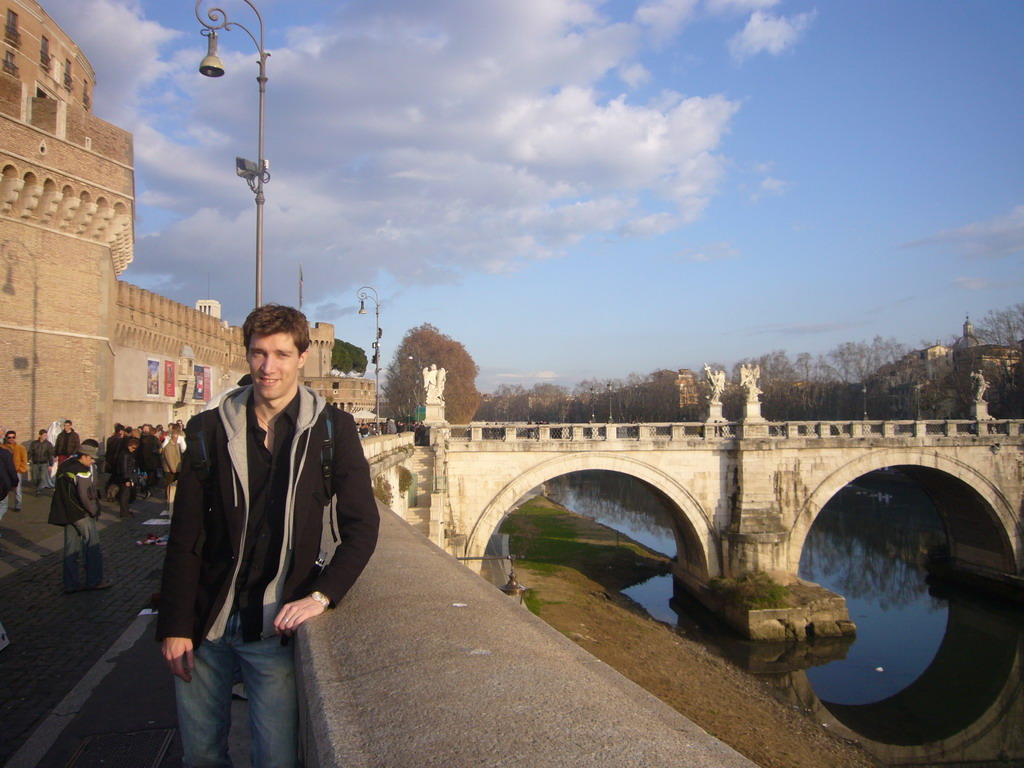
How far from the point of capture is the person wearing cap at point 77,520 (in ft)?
18.7

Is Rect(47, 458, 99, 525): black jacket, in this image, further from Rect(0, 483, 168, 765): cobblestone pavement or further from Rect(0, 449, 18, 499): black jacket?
Rect(0, 483, 168, 765): cobblestone pavement

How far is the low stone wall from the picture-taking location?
4.21 feet

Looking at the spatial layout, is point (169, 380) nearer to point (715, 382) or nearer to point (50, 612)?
point (715, 382)

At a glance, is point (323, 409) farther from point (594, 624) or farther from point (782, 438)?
point (782, 438)

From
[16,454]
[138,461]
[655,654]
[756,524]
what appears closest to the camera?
[16,454]

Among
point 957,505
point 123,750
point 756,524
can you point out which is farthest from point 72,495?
point 957,505

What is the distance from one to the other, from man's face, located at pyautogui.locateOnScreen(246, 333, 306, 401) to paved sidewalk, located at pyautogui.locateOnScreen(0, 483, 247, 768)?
171cm

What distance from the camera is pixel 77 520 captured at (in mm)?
5707

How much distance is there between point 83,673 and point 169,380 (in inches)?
713

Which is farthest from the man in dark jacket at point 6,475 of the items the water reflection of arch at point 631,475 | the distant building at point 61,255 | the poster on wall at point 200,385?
the poster on wall at point 200,385

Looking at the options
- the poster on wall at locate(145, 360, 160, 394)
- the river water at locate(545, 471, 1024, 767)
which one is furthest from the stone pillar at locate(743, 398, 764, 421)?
the poster on wall at locate(145, 360, 160, 394)

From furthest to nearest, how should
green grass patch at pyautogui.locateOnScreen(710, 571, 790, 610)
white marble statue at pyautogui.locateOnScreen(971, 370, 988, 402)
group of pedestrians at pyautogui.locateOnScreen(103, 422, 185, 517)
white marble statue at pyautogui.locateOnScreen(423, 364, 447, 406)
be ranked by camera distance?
white marble statue at pyautogui.locateOnScreen(971, 370, 988, 402)
white marble statue at pyautogui.locateOnScreen(423, 364, 447, 406)
green grass patch at pyautogui.locateOnScreen(710, 571, 790, 610)
group of pedestrians at pyautogui.locateOnScreen(103, 422, 185, 517)

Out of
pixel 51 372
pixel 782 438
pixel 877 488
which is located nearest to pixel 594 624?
pixel 782 438

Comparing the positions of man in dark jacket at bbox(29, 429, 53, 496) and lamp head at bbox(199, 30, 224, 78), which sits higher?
lamp head at bbox(199, 30, 224, 78)
